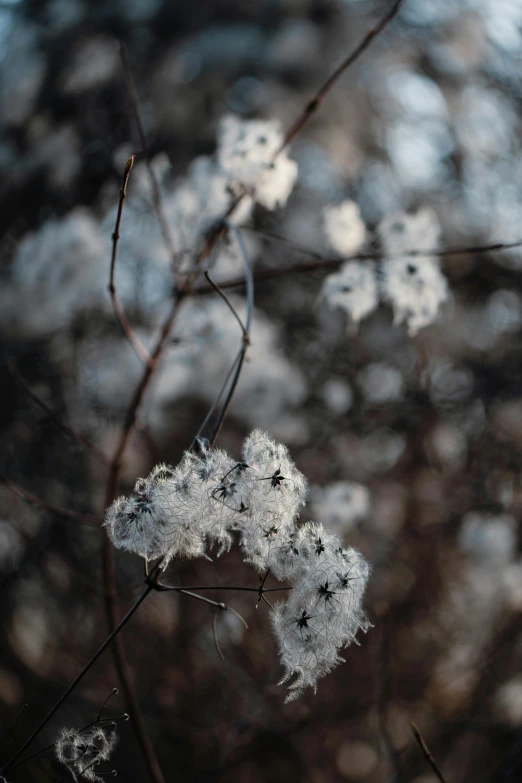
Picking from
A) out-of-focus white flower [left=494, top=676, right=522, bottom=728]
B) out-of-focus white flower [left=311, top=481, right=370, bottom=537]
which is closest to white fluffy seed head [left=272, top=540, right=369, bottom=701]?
out-of-focus white flower [left=311, top=481, right=370, bottom=537]

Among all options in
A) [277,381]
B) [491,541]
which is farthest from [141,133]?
[491,541]

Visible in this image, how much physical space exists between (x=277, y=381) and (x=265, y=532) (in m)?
3.57

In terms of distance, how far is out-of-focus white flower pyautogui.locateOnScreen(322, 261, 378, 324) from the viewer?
2.28 metres

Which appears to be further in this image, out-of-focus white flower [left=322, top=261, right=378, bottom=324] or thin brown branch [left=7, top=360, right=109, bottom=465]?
out-of-focus white flower [left=322, top=261, right=378, bottom=324]

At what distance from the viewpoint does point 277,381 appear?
4508 millimetres

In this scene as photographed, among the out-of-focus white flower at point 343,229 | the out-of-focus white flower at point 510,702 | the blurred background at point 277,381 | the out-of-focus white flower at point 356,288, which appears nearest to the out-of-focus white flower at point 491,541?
the blurred background at point 277,381

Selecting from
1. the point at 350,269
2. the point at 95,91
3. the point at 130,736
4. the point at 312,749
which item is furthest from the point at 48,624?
the point at 95,91

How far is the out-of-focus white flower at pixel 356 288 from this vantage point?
2.28 metres

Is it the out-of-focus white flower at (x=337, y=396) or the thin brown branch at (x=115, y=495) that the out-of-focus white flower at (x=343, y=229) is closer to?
the thin brown branch at (x=115, y=495)

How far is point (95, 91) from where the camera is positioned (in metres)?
4.96

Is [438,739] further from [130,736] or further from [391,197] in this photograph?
[391,197]

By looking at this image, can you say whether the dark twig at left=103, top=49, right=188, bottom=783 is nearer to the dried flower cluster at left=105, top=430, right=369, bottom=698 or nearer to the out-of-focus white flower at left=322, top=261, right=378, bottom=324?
the out-of-focus white flower at left=322, top=261, right=378, bottom=324

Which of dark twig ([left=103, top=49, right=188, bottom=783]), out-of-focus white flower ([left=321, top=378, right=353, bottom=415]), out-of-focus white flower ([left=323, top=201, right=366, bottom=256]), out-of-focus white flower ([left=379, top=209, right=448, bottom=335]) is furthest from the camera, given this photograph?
out-of-focus white flower ([left=321, top=378, right=353, bottom=415])

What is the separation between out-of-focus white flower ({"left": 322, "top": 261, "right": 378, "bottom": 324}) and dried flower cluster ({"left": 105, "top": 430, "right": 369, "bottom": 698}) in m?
1.38
